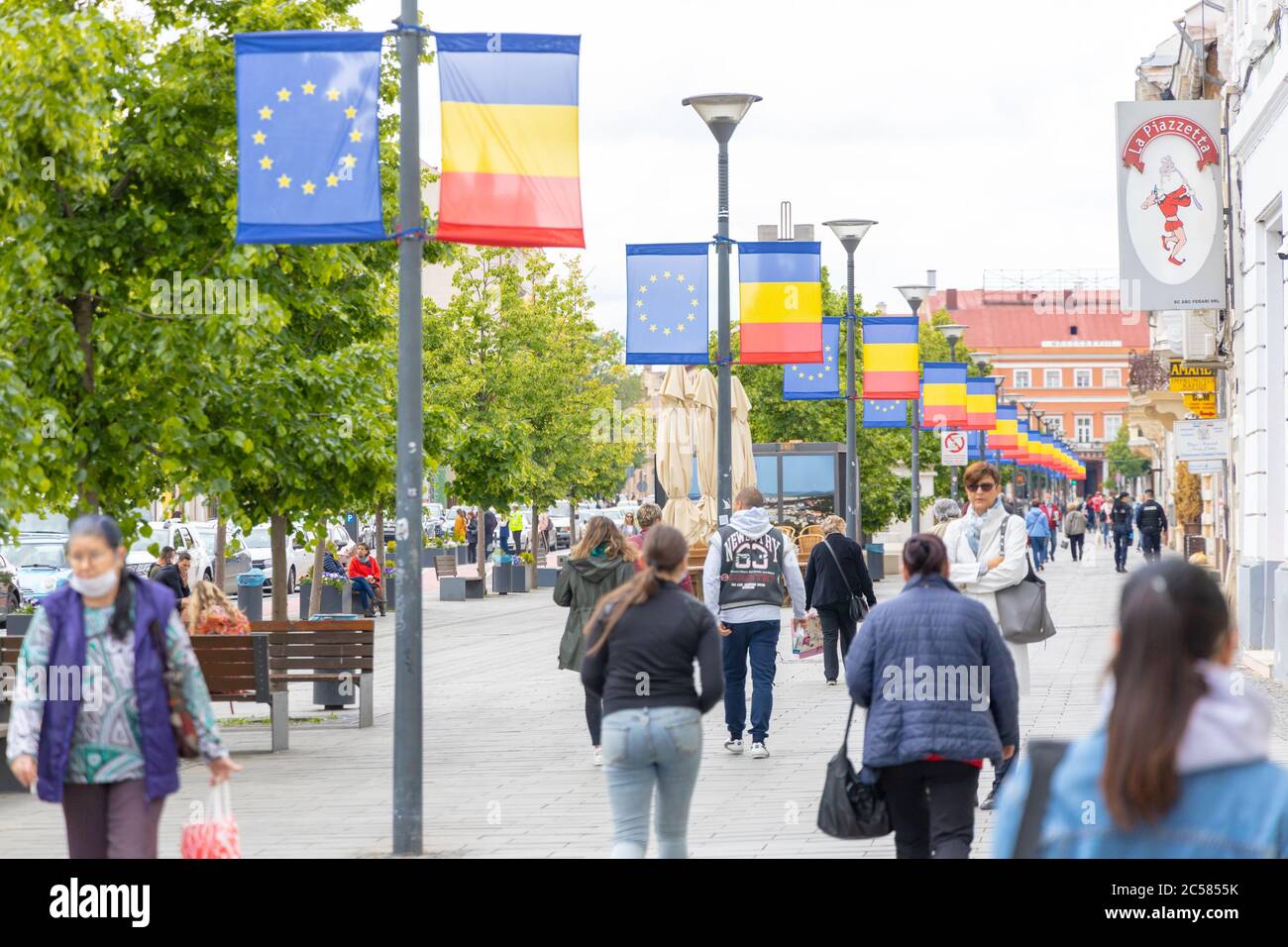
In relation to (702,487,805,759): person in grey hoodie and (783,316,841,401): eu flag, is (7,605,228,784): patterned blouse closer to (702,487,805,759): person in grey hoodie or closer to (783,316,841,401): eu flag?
(702,487,805,759): person in grey hoodie

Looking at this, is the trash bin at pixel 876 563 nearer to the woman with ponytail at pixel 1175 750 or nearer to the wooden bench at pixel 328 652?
the wooden bench at pixel 328 652

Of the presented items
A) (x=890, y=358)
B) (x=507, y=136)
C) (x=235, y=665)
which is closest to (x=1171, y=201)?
(x=890, y=358)

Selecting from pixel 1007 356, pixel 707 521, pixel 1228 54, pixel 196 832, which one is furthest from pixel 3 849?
pixel 1007 356

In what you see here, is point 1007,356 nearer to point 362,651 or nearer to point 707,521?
point 707,521

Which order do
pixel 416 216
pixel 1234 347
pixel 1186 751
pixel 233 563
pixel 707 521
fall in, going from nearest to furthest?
pixel 1186 751 < pixel 416 216 < pixel 1234 347 < pixel 707 521 < pixel 233 563

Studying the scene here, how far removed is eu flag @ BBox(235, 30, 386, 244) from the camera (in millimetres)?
9227

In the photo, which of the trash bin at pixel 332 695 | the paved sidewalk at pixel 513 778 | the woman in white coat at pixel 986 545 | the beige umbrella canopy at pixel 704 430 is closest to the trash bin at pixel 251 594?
the beige umbrella canopy at pixel 704 430

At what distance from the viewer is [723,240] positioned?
17.4 metres

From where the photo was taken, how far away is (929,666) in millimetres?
6523

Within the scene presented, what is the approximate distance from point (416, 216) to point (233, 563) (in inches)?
1162

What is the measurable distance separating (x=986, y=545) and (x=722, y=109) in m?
8.19

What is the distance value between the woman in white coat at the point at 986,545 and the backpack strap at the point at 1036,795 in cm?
639

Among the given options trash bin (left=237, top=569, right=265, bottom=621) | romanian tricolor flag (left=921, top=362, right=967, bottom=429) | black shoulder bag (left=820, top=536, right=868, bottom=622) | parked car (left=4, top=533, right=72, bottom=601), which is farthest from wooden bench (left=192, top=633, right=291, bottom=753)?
romanian tricolor flag (left=921, top=362, right=967, bottom=429)

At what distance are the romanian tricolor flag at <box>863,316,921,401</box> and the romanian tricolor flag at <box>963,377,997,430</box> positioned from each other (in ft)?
35.0
